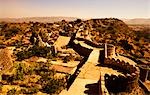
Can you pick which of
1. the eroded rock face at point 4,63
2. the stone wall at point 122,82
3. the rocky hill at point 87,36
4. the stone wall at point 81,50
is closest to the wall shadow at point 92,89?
the stone wall at point 122,82

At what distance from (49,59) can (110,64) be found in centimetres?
508

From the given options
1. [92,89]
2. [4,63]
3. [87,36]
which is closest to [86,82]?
[92,89]

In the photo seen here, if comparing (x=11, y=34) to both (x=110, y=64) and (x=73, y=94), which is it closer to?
(x=110, y=64)

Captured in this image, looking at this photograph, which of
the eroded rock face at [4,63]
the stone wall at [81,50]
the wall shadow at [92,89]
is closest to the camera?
the wall shadow at [92,89]

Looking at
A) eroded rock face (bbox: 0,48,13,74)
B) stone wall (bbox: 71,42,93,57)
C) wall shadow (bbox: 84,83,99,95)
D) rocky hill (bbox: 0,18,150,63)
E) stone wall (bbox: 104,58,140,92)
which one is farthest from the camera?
rocky hill (bbox: 0,18,150,63)

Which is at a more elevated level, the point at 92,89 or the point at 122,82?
the point at 122,82

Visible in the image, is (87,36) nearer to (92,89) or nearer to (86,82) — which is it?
(86,82)

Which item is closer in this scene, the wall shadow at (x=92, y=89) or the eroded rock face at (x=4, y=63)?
the wall shadow at (x=92, y=89)

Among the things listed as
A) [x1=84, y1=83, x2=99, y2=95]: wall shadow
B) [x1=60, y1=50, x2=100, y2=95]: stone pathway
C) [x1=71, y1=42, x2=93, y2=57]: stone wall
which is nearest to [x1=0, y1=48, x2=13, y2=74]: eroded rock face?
[x1=60, y1=50, x2=100, y2=95]: stone pathway

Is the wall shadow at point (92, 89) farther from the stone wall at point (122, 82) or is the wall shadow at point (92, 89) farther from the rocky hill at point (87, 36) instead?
the rocky hill at point (87, 36)

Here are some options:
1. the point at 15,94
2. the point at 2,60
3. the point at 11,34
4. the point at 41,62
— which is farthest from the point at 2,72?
the point at 11,34

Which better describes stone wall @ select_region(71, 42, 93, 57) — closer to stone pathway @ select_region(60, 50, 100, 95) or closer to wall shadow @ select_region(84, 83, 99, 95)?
stone pathway @ select_region(60, 50, 100, 95)

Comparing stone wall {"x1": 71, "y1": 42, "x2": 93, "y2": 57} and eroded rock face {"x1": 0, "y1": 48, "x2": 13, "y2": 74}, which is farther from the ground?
eroded rock face {"x1": 0, "y1": 48, "x2": 13, "y2": 74}

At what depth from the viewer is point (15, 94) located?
38.1 ft
